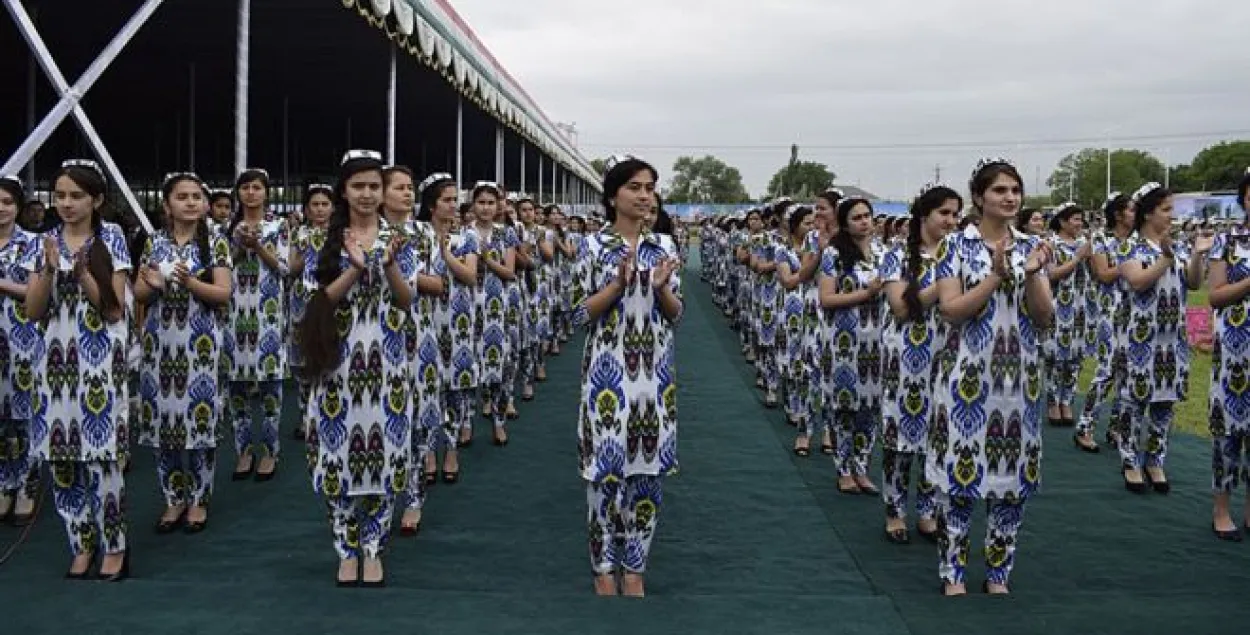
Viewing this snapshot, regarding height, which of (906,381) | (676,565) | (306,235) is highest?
(306,235)

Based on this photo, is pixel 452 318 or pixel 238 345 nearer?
pixel 238 345

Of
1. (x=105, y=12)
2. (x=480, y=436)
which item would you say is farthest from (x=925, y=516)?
(x=105, y=12)

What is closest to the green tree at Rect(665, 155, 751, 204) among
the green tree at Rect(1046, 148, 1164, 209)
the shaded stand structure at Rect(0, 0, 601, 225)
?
the green tree at Rect(1046, 148, 1164, 209)

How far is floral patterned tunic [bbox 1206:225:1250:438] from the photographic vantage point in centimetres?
459

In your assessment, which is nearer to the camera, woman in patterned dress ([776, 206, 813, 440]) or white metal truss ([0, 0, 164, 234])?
white metal truss ([0, 0, 164, 234])

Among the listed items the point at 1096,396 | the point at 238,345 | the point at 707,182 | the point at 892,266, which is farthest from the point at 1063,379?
the point at 707,182

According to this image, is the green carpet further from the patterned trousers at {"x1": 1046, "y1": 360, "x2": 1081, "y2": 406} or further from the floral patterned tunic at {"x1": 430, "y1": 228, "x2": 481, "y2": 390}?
the patterned trousers at {"x1": 1046, "y1": 360, "x2": 1081, "y2": 406}

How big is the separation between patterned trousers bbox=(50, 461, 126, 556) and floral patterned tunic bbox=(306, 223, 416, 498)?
2.65 ft

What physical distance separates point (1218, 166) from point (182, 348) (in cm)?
8992

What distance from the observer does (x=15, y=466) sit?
491cm

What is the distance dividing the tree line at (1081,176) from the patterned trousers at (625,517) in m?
59.2

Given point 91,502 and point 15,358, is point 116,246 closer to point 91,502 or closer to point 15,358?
point 91,502

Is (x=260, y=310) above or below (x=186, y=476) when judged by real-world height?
above

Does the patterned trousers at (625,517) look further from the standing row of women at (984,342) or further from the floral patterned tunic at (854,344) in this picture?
the floral patterned tunic at (854,344)
